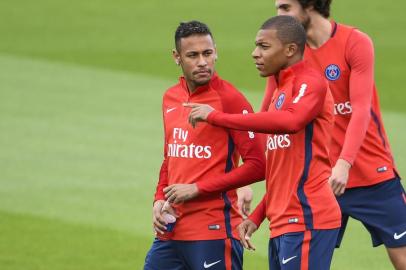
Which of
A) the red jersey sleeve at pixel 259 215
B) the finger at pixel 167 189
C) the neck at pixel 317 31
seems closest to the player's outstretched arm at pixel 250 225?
the red jersey sleeve at pixel 259 215

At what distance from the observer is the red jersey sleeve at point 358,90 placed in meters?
7.21

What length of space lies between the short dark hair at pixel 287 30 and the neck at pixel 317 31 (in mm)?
956

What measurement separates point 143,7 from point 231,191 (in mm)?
20236

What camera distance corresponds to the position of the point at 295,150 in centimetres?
662

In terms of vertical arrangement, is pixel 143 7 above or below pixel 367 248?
above

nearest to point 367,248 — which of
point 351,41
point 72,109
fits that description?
point 351,41

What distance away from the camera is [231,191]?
7246 mm

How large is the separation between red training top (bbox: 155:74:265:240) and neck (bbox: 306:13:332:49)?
2.80 ft

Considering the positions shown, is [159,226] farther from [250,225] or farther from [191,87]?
[191,87]

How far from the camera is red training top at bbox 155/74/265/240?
7027 mm

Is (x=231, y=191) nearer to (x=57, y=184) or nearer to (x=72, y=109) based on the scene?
(x=57, y=184)

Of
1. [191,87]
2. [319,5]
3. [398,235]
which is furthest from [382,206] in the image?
[191,87]

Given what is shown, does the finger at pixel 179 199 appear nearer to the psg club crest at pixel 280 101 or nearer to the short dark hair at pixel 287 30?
the psg club crest at pixel 280 101

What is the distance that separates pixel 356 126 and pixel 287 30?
0.92 metres
